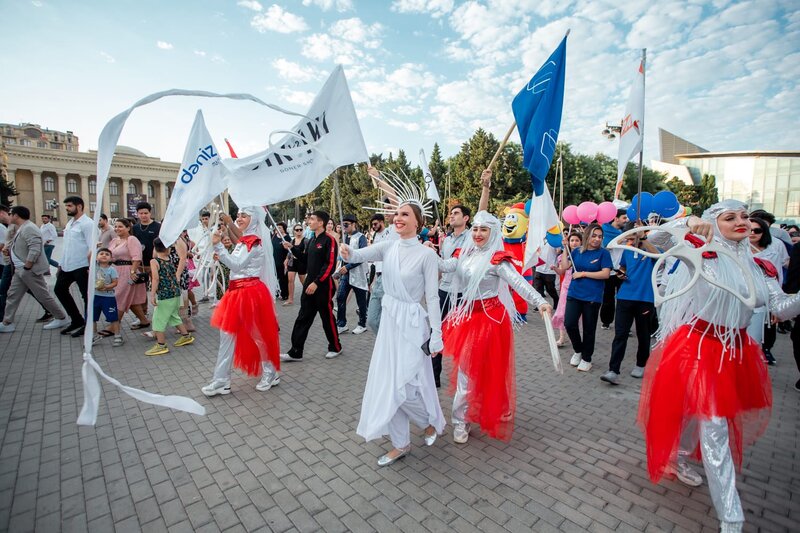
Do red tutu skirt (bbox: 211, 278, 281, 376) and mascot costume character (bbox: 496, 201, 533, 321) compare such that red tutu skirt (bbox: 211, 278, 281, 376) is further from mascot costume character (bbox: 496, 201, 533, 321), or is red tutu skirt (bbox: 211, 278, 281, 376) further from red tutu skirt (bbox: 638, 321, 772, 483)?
mascot costume character (bbox: 496, 201, 533, 321)

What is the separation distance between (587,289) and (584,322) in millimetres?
475

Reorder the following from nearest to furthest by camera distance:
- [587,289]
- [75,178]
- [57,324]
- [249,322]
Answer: [249,322], [587,289], [57,324], [75,178]

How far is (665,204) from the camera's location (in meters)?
7.26

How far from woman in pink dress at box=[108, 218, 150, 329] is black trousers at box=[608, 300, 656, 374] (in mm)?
7394

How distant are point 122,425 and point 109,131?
9.83 ft

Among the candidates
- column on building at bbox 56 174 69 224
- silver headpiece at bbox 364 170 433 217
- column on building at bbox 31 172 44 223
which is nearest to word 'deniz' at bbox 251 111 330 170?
silver headpiece at bbox 364 170 433 217

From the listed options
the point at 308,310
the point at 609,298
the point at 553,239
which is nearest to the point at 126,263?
the point at 308,310

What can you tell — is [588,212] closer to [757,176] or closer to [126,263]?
[126,263]

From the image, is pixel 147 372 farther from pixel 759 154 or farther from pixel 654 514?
pixel 759 154

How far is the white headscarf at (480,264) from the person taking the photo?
11.8ft

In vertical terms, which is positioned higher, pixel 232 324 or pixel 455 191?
pixel 455 191

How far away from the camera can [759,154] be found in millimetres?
47812

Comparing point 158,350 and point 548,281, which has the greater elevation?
point 548,281

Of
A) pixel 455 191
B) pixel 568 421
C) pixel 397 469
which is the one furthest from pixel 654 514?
pixel 455 191
